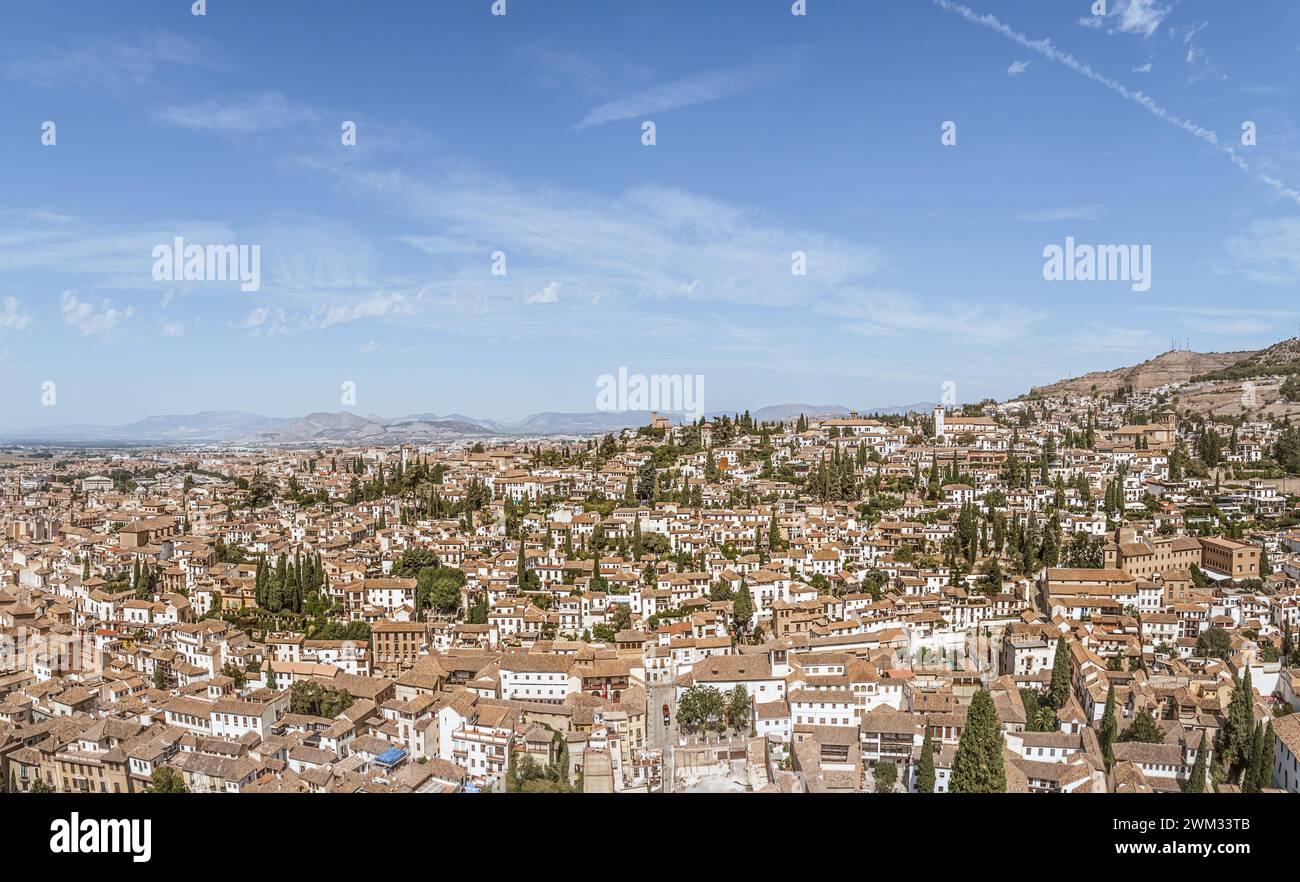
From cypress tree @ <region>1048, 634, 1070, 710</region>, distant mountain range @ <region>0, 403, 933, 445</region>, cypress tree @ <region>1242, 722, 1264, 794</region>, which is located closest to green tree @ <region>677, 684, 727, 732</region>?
cypress tree @ <region>1048, 634, 1070, 710</region>

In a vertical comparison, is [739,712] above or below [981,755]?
below

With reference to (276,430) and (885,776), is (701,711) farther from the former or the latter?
(276,430)

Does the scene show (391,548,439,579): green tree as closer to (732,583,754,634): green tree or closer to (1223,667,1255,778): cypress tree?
(732,583,754,634): green tree

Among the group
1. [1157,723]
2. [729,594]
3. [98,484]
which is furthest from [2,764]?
[98,484]

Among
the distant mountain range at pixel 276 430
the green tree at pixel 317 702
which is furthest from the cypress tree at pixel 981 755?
the distant mountain range at pixel 276 430

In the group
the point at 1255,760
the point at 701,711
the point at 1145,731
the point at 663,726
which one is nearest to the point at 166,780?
the point at 663,726
